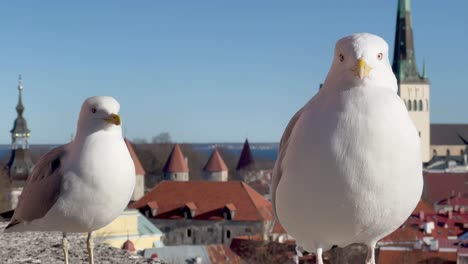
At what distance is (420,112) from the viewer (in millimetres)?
74750

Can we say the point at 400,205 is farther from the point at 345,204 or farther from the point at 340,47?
the point at 340,47

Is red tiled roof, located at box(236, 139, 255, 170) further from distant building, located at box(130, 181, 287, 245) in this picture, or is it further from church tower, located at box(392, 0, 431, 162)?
distant building, located at box(130, 181, 287, 245)

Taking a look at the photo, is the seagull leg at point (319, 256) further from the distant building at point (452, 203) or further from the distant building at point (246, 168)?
the distant building at point (246, 168)

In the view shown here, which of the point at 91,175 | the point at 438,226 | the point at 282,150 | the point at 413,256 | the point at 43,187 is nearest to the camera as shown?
the point at 282,150

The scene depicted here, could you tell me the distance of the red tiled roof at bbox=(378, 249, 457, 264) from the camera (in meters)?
16.6

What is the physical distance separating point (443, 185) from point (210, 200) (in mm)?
21480

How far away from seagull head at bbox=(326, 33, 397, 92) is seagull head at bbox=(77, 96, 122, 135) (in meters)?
1.02

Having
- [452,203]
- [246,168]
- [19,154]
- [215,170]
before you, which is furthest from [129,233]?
[246,168]

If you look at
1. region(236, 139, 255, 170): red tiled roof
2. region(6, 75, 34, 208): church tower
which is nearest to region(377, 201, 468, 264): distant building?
region(6, 75, 34, 208): church tower

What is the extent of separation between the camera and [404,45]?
6894 cm

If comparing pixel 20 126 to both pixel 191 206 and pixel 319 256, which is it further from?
pixel 319 256

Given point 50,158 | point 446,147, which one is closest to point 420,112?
point 446,147

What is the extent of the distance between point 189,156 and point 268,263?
45.3 metres

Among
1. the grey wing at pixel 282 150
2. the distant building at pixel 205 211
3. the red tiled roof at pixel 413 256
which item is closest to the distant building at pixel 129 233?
the red tiled roof at pixel 413 256
